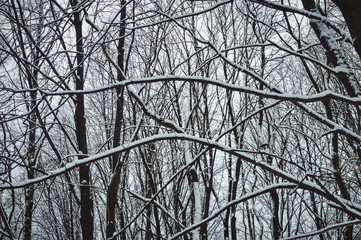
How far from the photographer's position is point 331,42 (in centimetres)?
154

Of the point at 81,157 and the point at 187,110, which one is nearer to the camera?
the point at 81,157

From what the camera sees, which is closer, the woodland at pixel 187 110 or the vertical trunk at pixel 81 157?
the woodland at pixel 187 110

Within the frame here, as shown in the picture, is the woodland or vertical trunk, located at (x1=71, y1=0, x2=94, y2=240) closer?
the woodland

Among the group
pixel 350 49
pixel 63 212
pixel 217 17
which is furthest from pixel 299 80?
pixel 63 212

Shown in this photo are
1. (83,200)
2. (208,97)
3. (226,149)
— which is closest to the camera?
(226,149)

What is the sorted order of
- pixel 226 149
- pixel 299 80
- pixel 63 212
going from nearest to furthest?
pixel 226 149 → pixel 299 80 → pixel 63 212

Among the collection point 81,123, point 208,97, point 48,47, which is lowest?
point 81,123

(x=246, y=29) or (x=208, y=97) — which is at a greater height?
(x=246, y=29)

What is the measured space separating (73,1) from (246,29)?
11.4ft

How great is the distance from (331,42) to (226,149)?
101 centimetres

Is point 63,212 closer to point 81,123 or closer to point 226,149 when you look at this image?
point 81,123

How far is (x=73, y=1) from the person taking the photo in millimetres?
4031

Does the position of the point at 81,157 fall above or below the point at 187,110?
below

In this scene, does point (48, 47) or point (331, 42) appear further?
point (48, 47)
